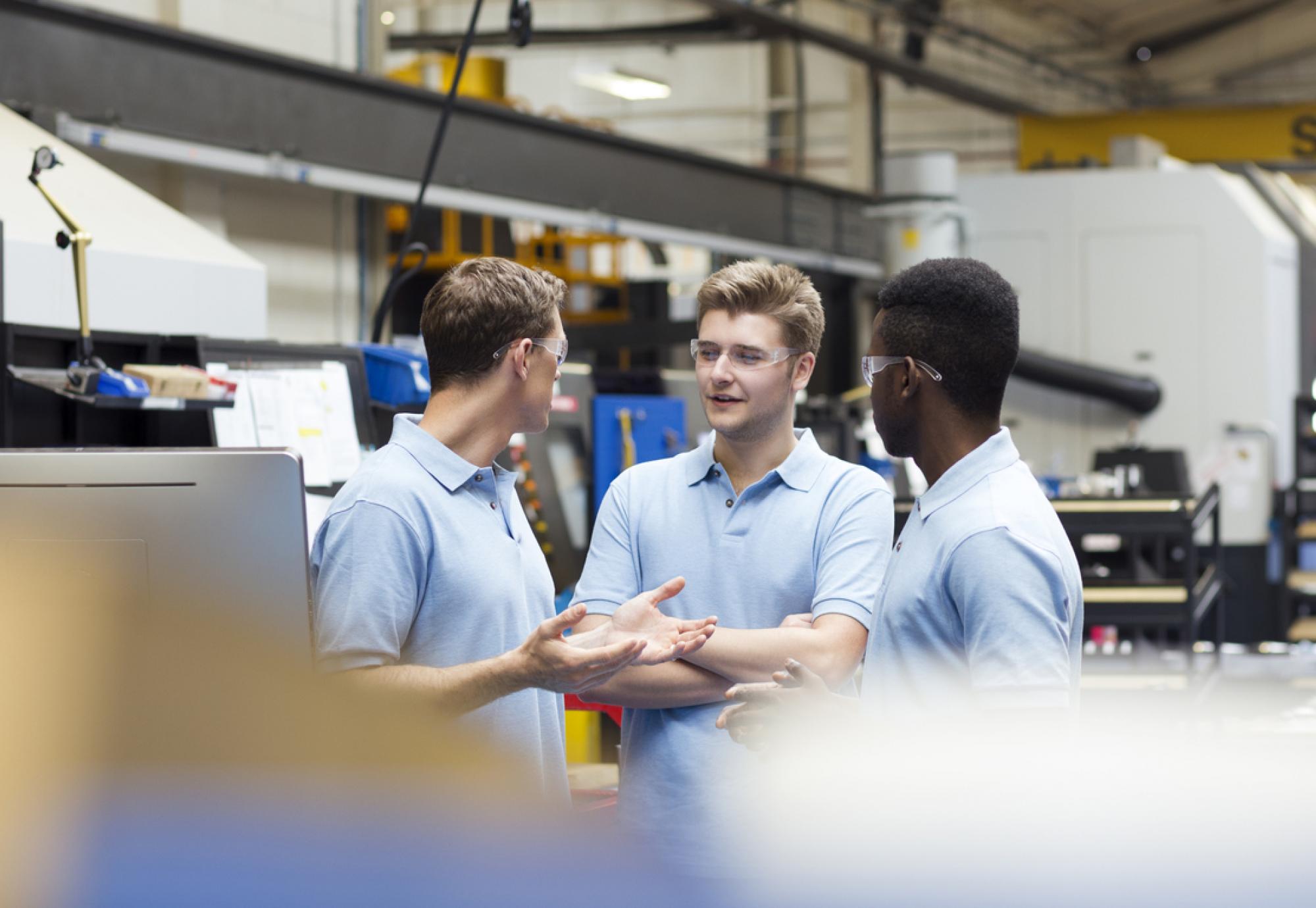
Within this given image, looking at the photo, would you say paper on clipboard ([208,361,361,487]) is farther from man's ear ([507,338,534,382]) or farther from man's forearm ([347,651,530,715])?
man's forearm ([347,651,530,715])

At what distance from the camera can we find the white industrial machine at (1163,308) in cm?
953

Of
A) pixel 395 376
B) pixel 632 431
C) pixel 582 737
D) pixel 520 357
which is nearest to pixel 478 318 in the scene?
pixel 520 357

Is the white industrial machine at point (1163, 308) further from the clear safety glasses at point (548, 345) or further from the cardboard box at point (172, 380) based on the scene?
the clear safety glasses at point (548, 345)

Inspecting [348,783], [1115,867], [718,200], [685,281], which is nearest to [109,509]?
[348,783]

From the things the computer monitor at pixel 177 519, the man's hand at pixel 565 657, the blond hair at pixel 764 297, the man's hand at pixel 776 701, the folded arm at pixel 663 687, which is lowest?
the folded arm at pixel 663 687

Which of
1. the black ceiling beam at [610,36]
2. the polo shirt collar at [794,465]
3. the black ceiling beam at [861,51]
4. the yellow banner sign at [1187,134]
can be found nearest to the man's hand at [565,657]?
the polo shirt collar at [794,465]

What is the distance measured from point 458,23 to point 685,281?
11.6ft

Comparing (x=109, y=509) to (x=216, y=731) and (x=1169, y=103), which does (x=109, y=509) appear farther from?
(x=1169, y=103)

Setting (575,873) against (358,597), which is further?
(358,597)

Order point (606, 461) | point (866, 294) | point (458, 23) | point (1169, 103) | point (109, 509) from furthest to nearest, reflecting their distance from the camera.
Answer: point (1169, 103) < point (458, 23) < point (866, 294) < point (606, 461) < point (109, 509)

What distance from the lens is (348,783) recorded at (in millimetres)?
557

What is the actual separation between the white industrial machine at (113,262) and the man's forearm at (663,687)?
5.15ft

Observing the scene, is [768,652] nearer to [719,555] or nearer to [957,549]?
[719,555]

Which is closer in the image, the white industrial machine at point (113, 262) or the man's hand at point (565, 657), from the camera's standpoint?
the man's hand at point (565, 657)
